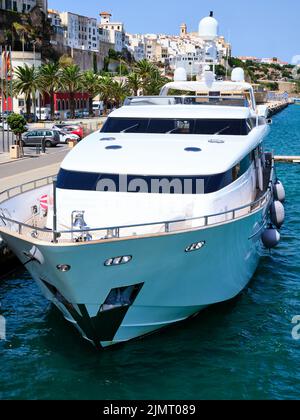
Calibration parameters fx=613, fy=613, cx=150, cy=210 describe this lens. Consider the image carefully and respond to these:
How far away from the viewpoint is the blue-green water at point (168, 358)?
11.2m

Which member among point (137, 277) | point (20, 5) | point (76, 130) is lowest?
point (137, 277)

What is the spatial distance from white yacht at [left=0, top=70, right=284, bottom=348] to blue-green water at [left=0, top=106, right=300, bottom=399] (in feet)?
1.68

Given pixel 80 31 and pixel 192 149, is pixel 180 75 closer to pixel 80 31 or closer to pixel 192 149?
pixel 192 149

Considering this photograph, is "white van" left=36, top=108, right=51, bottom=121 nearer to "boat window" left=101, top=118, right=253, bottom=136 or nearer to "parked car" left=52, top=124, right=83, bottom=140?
"parked car" left=52, top=124, right=83, bottom=140

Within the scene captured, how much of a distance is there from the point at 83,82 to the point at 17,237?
233 feet

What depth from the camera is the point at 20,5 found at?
118m

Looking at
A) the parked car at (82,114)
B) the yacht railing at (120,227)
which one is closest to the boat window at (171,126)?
the yacht railing at (120,227)

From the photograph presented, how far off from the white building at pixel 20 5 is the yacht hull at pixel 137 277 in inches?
4322

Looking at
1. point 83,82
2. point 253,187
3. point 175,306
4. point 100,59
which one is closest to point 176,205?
point 175,306

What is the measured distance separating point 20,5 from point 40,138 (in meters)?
85.3

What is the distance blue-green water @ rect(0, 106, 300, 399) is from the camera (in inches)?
441

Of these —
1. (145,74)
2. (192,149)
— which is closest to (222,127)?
(192,149)

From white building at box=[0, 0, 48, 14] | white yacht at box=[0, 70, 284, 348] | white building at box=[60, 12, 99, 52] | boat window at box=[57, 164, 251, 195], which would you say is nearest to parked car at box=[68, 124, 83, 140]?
white yacht at box=[0, 70, 284, 348]
